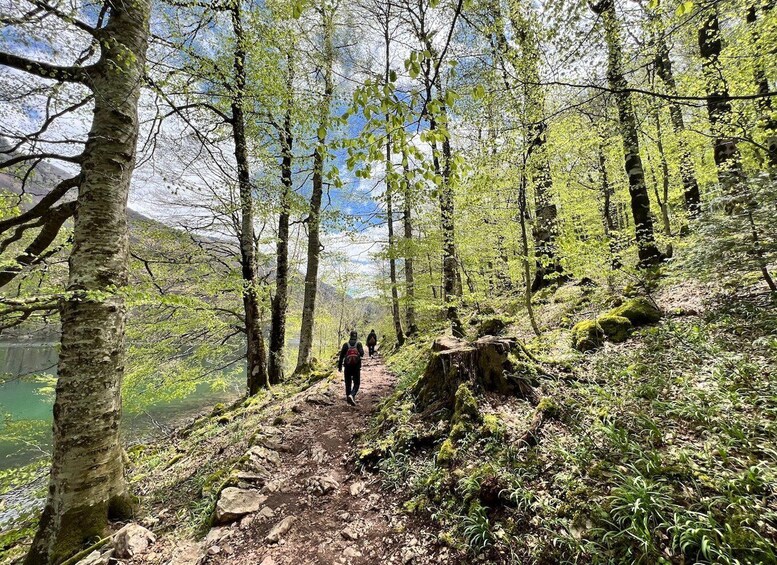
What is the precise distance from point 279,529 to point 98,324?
299cm

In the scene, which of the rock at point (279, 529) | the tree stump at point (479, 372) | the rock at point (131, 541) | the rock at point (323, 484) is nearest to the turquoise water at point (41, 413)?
the rock at point (131, 541)

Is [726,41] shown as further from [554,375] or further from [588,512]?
[588,512]

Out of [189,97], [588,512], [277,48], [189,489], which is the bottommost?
[189,489]

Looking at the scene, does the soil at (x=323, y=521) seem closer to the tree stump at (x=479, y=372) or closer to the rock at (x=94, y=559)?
the rock at (x=94, y=559)

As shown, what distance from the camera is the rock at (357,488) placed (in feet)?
13.5

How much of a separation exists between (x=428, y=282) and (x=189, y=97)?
10.2m

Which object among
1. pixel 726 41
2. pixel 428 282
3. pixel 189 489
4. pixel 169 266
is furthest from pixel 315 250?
pixel 726 41

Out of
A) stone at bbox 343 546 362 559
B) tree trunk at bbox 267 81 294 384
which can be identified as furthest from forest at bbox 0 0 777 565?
tree trunk at bbox 267 81 294 384

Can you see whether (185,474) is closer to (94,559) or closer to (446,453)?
(94,559)

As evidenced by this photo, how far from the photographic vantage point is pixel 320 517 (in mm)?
3754

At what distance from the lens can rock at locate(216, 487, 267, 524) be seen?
11.8 ft

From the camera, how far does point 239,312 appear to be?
9.94 m

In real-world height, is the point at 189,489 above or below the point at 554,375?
below

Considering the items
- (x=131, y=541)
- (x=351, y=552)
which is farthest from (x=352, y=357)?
(x=131, y=541)
